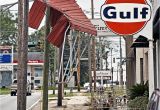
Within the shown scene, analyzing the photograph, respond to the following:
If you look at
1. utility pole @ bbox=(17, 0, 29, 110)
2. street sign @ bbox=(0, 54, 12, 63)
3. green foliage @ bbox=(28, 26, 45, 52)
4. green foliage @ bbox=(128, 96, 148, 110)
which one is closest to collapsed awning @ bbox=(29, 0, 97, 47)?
utility pole @ bbox=(17, 0, 29, 110)

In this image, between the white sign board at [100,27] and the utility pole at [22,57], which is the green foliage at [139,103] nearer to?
the utility pole at [22,57]

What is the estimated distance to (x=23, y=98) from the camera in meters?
15.0

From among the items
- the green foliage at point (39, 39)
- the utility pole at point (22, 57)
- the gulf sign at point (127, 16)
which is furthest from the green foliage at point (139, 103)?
the green foliage at point (39, 39)

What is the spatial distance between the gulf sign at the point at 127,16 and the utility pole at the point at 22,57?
6.18 meters

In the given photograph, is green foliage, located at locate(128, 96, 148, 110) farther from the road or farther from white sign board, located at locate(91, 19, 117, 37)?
the road

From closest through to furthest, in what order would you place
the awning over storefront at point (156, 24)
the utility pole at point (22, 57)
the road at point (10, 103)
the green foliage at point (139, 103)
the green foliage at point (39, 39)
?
the awning over storefront at point (156, 24)
the utility pole at point (22, 57)
the green foliage at point (139, 103)
the road at point (10, 103)
the green foliage at point (39, 39)

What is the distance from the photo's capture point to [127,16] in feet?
30.6

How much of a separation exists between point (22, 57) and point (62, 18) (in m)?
1.94

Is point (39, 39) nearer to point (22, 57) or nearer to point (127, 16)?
point (22, 57)

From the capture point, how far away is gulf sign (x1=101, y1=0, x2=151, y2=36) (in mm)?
9289

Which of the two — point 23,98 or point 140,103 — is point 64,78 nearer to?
point 23,98

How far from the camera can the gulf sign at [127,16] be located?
9.29 m

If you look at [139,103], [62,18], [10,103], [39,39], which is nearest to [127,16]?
[62,18]

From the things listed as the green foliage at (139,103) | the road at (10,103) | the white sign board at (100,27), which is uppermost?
the white sign board at (100,27)
